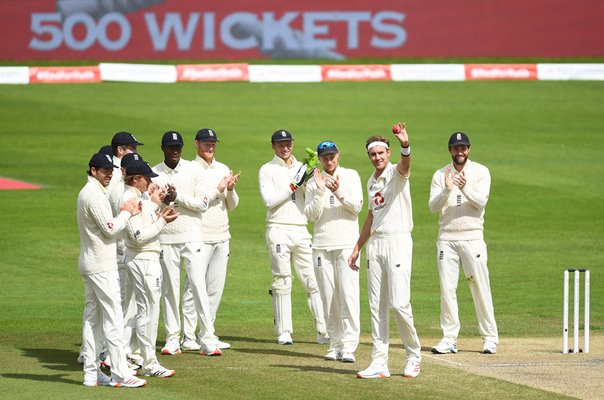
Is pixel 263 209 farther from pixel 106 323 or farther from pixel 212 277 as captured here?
pixel 106 323

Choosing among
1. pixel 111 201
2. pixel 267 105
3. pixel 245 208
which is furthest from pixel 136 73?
pixel 111 201

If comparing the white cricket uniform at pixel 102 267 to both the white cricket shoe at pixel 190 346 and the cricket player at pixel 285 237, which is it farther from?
the cricket player at pixel 285 237

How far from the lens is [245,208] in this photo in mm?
25406

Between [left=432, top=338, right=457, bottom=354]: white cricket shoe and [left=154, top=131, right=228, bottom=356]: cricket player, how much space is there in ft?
8.51

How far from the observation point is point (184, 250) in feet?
45.0

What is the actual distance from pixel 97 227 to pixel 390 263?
10.1 feet

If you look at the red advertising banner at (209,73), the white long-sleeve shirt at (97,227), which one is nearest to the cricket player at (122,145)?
the white long-sleeve shirt at (97,227)

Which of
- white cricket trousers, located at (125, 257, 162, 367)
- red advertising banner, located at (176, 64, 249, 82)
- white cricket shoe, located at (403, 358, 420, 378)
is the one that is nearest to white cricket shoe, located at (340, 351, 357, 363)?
white cricket shoe, located at (403, 358, 420, 378)

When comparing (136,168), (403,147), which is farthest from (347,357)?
(136,168)

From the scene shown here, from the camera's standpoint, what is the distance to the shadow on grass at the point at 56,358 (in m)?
12.7

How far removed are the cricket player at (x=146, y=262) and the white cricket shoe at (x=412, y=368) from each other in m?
2.46

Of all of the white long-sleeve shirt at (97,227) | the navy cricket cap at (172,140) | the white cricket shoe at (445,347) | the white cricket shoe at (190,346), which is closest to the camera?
the white long-sleeve shirt at (97,227)

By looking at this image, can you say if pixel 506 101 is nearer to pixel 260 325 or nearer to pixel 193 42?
pixel 193 42

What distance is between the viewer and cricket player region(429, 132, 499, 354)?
45.3ft
